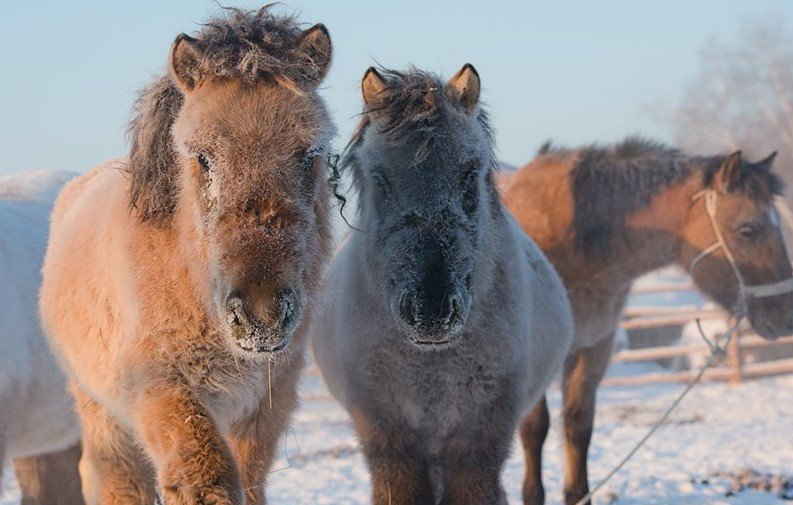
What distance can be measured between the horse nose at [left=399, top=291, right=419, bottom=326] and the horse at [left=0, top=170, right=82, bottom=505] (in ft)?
7.66

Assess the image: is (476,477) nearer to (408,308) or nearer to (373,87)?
(408,308)

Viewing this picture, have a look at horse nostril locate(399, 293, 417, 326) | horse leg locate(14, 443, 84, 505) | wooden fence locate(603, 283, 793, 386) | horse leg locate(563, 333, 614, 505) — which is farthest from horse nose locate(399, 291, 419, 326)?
wooden fence locate(603, 283, 793, 386)

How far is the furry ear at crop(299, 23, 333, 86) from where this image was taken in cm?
355

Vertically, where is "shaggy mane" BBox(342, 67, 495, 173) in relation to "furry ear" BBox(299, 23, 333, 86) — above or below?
below

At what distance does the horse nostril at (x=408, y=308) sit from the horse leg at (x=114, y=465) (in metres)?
1.24

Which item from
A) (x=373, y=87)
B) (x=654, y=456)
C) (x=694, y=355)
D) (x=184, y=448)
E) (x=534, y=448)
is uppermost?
(x=373, y=87)

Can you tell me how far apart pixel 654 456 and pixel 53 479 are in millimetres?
5548

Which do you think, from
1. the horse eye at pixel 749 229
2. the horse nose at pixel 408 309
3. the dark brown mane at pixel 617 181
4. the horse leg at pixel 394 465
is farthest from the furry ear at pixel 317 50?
the horse eye at pixel 749 229

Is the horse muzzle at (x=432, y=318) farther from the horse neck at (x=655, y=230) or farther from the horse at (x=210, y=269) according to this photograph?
the horse neck at (x=655, y=230)

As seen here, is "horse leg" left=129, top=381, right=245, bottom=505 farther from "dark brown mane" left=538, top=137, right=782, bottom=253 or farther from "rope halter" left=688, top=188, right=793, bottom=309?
"rope halter" left=688, top=188, right=793, bottom=309

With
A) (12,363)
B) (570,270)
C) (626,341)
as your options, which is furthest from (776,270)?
(626,341)

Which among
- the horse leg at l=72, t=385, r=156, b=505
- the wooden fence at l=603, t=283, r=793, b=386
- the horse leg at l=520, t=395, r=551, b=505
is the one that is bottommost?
the wooden fence at l=603, t=283, r=793, b=386

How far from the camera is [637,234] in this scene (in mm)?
7492

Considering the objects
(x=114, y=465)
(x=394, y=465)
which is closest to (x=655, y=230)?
(x=394, y=465)
